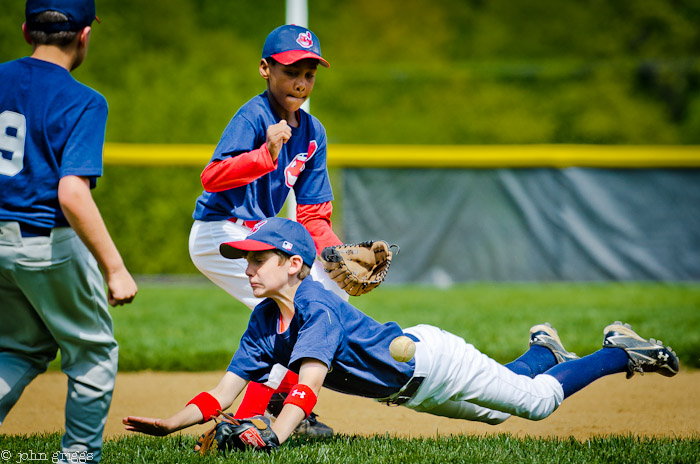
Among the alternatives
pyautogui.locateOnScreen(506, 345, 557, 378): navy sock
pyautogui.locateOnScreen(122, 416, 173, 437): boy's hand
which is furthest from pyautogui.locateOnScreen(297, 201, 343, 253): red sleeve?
pyautogui.locateOnScreen(122, 416, 173, 437): boy's hand

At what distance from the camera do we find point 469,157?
10.2 m

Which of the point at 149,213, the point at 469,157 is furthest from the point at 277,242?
the point at 149,213

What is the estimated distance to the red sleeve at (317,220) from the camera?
383 centimetres

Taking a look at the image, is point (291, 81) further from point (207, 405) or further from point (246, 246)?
point (207, 405)

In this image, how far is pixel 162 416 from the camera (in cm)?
405

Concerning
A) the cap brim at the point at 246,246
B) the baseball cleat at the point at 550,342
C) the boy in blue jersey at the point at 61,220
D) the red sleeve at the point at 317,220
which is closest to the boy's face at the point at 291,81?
the red sleeve at the point at 317,220

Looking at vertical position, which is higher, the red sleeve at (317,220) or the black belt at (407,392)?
the red sleeve at (317,220)

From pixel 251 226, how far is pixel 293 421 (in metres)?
1.09

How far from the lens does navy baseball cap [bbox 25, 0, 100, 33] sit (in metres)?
2.52

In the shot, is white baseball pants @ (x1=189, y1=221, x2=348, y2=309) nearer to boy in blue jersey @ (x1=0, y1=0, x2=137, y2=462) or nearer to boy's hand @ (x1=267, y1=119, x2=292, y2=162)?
boy's hand @ (x1=267, y1=119, x2=292, y2=162)

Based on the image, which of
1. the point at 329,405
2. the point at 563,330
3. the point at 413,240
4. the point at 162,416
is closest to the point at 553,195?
the point at 413,240

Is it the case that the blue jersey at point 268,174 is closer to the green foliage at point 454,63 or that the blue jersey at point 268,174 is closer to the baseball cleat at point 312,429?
the baseball cleat at point 312,429

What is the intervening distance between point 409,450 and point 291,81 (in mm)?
1681

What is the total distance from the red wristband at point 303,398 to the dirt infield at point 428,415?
37.6 inches
